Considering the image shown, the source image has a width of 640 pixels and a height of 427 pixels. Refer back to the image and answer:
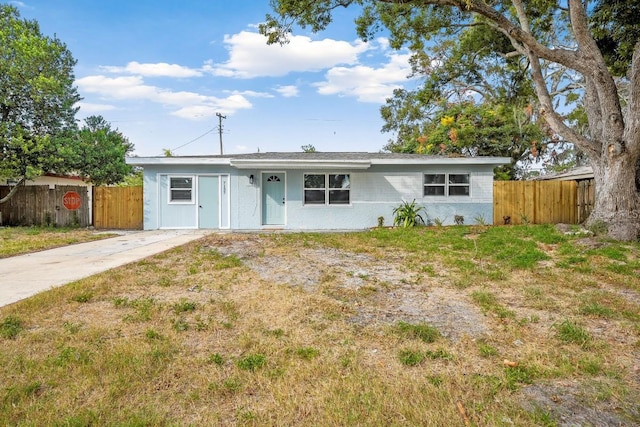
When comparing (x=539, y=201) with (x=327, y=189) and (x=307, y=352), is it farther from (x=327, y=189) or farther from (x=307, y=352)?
(x=307, y=352)

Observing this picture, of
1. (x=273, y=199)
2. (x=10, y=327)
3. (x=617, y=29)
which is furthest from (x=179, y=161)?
(x=617, y=29)

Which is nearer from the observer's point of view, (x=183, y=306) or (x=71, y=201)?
(x=183, y=306)

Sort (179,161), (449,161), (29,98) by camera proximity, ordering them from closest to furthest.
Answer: (179,161) → (449,161) → (29,98)

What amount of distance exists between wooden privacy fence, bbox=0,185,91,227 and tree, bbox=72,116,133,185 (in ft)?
9.55

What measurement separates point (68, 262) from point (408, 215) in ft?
33.0

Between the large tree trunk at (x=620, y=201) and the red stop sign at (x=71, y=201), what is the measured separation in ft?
57.4

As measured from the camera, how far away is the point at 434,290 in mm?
5078

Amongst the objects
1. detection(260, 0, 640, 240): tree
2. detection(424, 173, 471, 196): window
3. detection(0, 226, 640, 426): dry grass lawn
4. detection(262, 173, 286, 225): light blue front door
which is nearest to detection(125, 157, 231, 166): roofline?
detection(262, 173, 286, 225): light blue front door

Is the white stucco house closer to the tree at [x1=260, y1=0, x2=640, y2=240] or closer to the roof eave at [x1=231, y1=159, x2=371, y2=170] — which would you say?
the roof eave at [x1=231, y1=159, x2=371, y2=170]

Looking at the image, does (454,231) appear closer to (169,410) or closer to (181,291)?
(181,291)

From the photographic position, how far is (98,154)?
18.3 m

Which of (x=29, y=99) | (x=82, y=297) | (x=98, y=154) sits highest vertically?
(x=29, y=99)

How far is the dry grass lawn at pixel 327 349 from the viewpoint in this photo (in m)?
2.24

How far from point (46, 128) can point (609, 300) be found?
2049 centimetres
